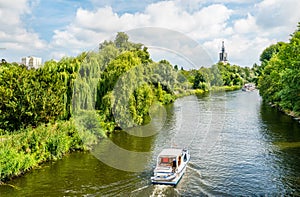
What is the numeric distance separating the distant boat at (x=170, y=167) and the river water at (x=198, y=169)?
0.47 meters

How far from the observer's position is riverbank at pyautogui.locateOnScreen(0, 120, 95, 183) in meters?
18.7

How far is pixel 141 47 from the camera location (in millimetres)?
53188

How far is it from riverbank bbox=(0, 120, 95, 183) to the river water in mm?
657

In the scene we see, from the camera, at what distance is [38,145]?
21812 millimetres

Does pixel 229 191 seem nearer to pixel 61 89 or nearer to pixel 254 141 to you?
pixel 254 141

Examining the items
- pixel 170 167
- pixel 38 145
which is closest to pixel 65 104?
pixel 38 145

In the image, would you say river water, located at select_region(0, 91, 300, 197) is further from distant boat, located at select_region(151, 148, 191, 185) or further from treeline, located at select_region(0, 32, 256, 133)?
treeline, located at select_region(0, 32, 256, 133)

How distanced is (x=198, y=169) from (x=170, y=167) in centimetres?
324

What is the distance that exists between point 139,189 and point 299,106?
84.3 feet

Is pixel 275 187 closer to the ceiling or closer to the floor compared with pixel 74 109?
closer to the floor

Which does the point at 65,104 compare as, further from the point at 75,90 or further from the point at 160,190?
the point at 160,190

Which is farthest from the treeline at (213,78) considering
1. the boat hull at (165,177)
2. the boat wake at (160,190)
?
the boat wake at (160,190)

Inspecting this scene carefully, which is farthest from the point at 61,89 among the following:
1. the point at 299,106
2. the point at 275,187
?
the point at 299,106

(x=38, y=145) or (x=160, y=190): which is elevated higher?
(x=38, y=145)
